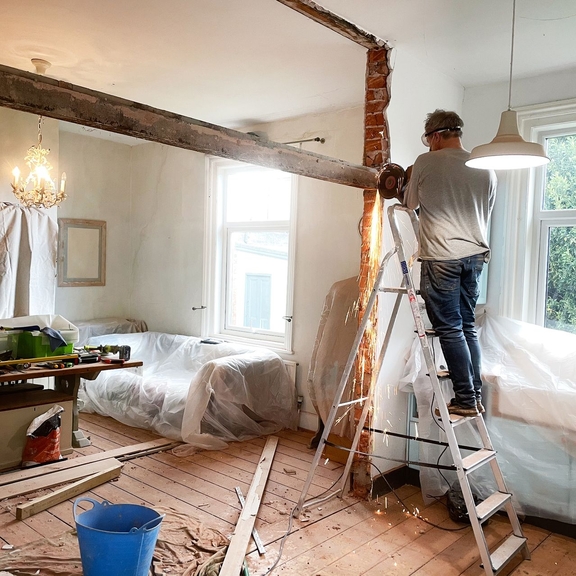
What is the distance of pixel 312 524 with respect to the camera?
2.94m

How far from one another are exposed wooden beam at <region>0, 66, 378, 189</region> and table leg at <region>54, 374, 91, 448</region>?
2338 millimetres

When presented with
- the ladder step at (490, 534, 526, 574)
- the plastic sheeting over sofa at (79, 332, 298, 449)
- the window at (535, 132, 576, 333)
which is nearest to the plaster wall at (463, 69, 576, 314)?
the window at (535, 132, 576, 333)

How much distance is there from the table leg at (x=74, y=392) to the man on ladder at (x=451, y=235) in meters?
2.64

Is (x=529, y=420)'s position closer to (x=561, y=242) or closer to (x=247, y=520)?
(x=561, y=242)

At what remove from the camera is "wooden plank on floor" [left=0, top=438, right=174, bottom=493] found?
11.2 feet

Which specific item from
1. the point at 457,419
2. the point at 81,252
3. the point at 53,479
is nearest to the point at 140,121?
the point at 457,419

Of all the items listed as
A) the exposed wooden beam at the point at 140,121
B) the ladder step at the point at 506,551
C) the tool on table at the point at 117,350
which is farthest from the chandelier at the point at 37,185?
the ladder step at the point at 506,551

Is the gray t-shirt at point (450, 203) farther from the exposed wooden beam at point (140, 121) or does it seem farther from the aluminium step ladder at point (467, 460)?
the exposed wooden beam at point (140, 121)

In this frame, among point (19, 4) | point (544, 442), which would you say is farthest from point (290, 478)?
point (19, 4)

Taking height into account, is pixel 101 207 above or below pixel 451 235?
above

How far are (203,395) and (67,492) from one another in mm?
1176

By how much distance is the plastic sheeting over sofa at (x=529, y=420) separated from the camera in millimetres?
2941

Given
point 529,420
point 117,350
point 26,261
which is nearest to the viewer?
point 529,420

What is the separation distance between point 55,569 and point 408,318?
232 cm
